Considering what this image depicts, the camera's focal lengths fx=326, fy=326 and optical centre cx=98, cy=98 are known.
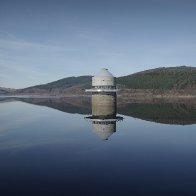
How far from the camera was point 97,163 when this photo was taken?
1275 inches

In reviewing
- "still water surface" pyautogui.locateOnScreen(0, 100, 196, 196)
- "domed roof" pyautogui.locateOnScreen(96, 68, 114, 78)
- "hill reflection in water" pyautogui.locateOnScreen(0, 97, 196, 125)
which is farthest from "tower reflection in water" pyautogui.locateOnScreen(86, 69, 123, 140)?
"still water surface" pyautogui.locateOnScreen(0, 100, 196, 196)

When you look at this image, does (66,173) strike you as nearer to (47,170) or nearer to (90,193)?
(47,170)

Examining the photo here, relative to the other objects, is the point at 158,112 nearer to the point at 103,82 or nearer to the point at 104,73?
Answer: the point at 103,82

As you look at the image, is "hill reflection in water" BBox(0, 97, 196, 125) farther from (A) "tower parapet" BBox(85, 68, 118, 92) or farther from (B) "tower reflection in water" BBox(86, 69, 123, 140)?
(A) "tower parapet" BBox(85, 68, 118, 92)

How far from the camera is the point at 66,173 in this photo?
93.9ft

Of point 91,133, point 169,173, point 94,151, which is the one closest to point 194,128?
point 91,133

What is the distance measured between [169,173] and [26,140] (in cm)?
2448

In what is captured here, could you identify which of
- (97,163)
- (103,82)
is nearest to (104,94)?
(103,82)

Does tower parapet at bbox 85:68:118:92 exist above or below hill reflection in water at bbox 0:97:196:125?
above

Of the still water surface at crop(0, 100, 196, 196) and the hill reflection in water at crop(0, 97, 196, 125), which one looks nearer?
the still water surface at crop(0, 100, 196, 196)

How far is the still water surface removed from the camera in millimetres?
24578

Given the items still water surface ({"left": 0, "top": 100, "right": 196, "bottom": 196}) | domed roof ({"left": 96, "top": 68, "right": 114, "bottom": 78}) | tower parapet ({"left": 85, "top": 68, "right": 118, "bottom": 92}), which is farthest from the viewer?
domed roof ({"left": 96, "top": 68, "right": 114, "bottom": 78})

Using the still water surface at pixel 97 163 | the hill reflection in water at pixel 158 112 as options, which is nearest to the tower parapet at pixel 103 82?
the hill reflection in water at pixel 158 112

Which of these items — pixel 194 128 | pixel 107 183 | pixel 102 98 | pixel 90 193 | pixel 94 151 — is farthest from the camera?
pixel 102 98
